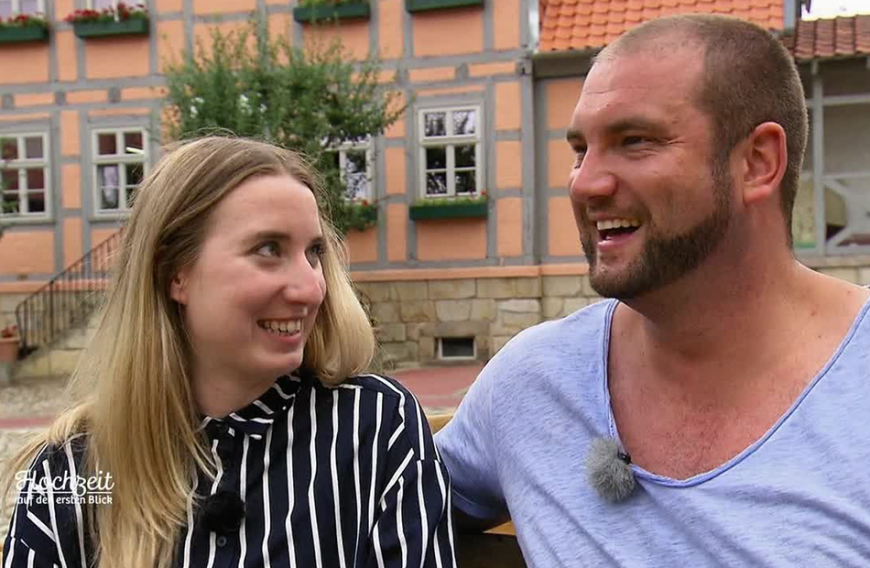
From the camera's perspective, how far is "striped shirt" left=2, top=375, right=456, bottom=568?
55.6 inches

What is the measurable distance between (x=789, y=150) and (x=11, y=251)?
11.9 metres

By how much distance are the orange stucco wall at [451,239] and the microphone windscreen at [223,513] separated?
9086 mm

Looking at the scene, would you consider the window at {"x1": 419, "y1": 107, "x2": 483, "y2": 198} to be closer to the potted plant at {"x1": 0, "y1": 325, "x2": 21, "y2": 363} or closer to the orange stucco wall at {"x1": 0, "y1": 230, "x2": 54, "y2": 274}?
the orange stucco wall at {"x1": 0, "y1": 230, "x2": 54, "y2": 274}

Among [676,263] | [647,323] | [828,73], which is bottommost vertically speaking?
[647,323]

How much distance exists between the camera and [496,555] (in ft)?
5.60

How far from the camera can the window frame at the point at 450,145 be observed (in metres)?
10.3

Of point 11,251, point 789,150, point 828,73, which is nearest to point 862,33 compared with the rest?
point 828,73

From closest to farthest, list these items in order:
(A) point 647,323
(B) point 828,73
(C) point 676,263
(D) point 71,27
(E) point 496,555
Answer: (C) point 676,263 → (A) point 647,323 → (E) point 496,555 → (B) point 828,73 → (D) point 71,27

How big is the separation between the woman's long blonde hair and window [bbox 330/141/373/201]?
870 centimetres

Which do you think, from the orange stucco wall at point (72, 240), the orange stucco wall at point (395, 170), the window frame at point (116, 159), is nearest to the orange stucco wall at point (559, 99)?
the orange stucco wall at point (395, 170)

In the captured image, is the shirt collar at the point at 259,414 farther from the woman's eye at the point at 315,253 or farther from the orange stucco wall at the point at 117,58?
the orange stucco wall at the point at 117,58

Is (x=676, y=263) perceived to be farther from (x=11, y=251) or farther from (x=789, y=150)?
(x=11, y=251)

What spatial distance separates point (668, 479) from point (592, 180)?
49cm

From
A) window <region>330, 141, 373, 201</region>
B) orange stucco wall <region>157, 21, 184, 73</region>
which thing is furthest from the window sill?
orange stucco wall <region>157, 21, 184, 73</region>
